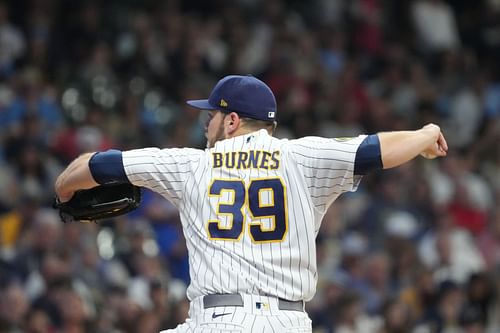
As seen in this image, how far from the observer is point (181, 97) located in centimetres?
1224

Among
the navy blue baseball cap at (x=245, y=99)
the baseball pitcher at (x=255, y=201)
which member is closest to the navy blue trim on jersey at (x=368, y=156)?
the baseball pitcher at (x=255, y=201)

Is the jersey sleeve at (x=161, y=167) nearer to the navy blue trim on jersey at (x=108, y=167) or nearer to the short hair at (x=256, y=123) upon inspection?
the navy blue trim on jersey at (x=108, y=167)

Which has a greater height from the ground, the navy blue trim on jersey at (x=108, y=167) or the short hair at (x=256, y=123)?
the short hair at (x=256, y=123)

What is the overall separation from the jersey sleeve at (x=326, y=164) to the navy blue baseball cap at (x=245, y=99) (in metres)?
0.23

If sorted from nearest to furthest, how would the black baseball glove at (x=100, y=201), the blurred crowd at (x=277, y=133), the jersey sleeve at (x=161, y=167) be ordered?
the jersey sleeve at (x=161, y=167) → the black baseball glove at (x=100, y=201) → the blurred crowd at (x=277, y=133)

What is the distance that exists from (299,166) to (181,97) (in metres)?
7.75

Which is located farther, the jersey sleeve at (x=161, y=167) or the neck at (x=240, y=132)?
the neck at (x=240, y=132)

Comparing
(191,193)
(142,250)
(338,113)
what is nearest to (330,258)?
(142,250)

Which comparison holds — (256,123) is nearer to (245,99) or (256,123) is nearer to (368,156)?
(245,99)

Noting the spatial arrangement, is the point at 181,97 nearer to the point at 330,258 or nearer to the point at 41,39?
the point at 41,39

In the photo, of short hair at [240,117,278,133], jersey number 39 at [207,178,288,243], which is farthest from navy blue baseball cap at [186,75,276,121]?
jersey number 39 at [207,178,288,243]

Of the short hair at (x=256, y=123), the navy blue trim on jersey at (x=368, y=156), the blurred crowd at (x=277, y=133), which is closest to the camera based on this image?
the navy blue trim on jersey at (x=368, y=156)

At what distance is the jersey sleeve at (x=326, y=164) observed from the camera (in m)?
4.49

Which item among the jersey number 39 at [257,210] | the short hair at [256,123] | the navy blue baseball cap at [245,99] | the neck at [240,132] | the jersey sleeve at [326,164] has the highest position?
the navy blue baseball cap at [245,99]
